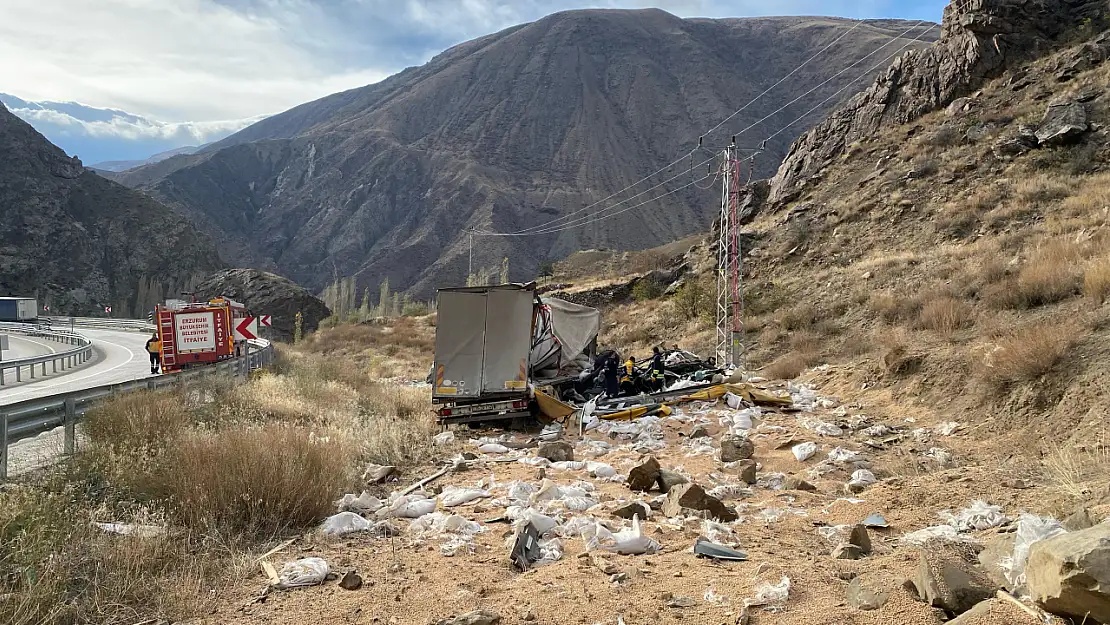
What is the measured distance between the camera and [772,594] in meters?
3.82

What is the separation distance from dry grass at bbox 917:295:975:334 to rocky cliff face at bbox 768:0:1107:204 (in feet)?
75.6

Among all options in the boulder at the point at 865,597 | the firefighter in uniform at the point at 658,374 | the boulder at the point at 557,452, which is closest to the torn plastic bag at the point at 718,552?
the boulder at the point at 865,597

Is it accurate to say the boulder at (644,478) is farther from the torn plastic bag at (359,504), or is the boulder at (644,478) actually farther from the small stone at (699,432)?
the small stone at (699,432)

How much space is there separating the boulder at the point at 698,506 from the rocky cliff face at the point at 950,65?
109 feet

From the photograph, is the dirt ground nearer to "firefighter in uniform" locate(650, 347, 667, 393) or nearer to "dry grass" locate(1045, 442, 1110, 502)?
"dry grass" locate(1045, 442, 1110, 502)

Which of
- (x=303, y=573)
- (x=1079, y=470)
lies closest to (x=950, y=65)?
(x=1079, y=470)

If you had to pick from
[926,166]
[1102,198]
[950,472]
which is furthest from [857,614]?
[926,166]

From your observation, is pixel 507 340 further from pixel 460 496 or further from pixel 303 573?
pixel 303 573

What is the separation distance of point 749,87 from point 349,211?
112 m

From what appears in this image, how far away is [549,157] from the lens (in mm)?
149750

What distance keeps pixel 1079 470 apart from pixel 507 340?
9466 millimetres

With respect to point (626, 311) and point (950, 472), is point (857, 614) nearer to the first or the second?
point (950, 472)

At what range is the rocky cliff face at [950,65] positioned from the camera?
102 feet

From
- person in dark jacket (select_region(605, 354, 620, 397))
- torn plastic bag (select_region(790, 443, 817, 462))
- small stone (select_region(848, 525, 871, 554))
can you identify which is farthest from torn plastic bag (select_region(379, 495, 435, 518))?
person in dark jacket (select_region(605, 354, 620, 397))
